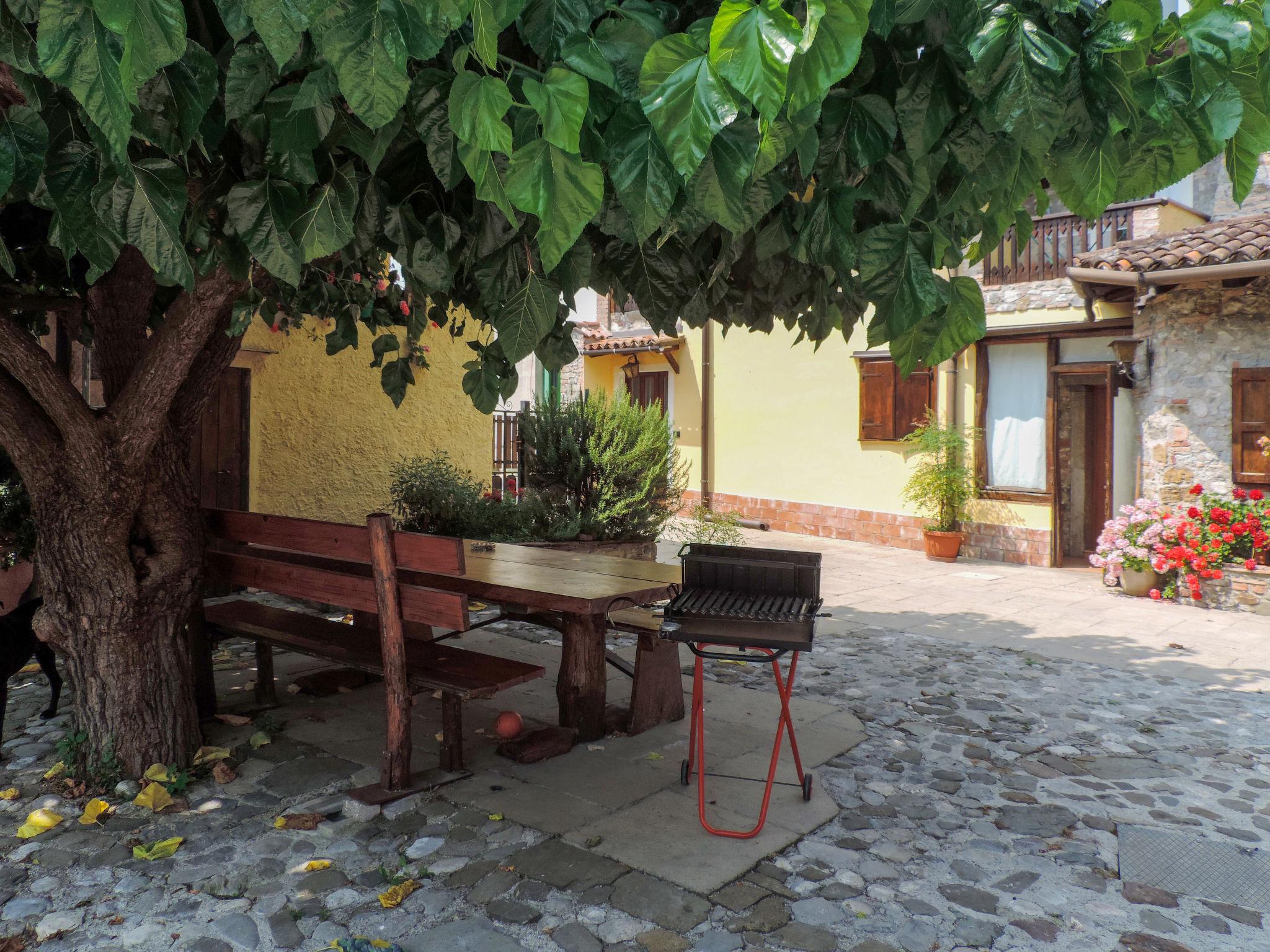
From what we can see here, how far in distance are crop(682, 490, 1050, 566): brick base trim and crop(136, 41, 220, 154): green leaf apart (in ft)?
35.2

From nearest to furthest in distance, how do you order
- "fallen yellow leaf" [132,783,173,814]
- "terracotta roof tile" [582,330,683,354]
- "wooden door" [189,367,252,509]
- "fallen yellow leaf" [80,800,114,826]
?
"fallen yellow leaf" [80,800,114,826], "fallen yellow leaf" [132,783,173,814], "wooden door" [189,367,252,509], "terracotta roof tile" [582,330,683,354]

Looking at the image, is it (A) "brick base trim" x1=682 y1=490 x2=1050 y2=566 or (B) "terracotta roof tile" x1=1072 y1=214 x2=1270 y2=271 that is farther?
(A) "brick base trim" x1=682 y1=490 x2=1050 y2=566

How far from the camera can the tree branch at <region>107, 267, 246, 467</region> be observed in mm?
3393

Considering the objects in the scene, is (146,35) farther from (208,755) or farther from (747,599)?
(208,755)

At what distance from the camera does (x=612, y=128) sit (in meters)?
1.46

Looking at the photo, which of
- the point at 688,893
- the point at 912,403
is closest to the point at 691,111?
the point at 688,893

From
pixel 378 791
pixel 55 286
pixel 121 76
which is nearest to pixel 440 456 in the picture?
pixel 55 286

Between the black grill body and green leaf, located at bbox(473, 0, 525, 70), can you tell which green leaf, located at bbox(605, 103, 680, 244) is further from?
the black grill body

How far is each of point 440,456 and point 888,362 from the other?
6.38m

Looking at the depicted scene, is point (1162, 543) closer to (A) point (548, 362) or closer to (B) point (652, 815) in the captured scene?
(B) point (652, 815)

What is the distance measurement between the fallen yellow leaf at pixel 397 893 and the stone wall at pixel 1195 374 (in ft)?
29.4

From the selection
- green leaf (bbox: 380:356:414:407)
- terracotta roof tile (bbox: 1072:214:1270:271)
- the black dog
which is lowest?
the black dog

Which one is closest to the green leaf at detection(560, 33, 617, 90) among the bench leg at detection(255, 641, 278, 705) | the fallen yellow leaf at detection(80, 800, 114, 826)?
the fallen yellow leaf at detection(80, 800, 114, 826)

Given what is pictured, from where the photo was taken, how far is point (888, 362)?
1225 cm
